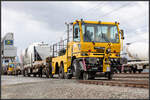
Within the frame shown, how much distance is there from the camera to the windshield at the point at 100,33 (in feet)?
44.4

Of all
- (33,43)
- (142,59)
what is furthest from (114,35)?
(142,59)

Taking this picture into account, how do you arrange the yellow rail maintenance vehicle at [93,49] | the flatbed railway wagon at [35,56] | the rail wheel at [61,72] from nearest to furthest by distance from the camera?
the yellow rail maintenance vehicle at [93,49]
the rail wheel at [61,72]
the flatbed railway wagon at [35,56]

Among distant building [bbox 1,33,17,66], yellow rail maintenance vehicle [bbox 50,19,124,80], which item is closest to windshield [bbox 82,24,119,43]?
yellow rail maintenance vehicle [bbox 50,19,124,80]

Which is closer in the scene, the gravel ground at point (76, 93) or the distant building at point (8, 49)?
the gravel ground at point (76, 93)

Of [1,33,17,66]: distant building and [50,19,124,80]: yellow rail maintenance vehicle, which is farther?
[1,33,17,66]: distant building

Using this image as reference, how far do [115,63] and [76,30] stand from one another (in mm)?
2738

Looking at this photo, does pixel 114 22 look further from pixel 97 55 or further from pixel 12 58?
pixel 12 58

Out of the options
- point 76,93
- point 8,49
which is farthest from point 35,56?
point 8,49

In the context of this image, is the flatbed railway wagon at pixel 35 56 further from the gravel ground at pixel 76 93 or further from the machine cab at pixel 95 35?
the gravel ground at pixel 76 93

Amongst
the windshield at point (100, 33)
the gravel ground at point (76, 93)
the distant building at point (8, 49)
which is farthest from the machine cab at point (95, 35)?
the distant building at point (8, 49)

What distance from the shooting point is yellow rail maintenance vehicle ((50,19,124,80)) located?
13.0 m

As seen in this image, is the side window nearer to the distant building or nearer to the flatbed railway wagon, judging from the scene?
the flatbed railway wagon

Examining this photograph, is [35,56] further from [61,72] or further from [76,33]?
[76,33]

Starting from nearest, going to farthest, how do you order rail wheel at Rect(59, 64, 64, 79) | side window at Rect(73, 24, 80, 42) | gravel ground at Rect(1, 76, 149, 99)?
1. gravel ground at Rect(1, 76, 149, 99)
2. side window at Rect(73, 24, 80, 42)
3. rail wheel at Rect(59, 64, 64, 79)
